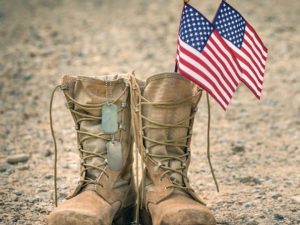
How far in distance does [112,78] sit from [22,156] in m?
1.81

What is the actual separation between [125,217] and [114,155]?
381mm

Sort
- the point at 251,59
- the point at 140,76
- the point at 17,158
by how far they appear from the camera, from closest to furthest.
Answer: the point at 251,59
the point at 17,158
the point at 140,76

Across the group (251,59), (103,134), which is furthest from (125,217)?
(251,59)

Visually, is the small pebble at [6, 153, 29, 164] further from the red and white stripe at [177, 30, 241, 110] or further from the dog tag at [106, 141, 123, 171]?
the red and white stripe at [177, 30, 241, 110]

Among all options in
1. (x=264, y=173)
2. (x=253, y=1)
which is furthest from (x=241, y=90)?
(x=253, y=1)

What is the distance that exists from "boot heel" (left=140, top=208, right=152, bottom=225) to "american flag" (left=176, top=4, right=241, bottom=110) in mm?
698

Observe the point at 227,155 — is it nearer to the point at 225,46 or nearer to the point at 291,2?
the point at 225,46

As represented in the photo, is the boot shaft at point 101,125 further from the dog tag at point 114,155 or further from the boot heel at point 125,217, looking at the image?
the boot heel at point 125,217

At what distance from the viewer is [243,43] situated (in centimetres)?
349

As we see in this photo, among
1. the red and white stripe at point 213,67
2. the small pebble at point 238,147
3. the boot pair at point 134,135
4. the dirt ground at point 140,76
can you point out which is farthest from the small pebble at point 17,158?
the red and white stripe at point 213,67

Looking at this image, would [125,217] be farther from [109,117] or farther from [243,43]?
[243,43]

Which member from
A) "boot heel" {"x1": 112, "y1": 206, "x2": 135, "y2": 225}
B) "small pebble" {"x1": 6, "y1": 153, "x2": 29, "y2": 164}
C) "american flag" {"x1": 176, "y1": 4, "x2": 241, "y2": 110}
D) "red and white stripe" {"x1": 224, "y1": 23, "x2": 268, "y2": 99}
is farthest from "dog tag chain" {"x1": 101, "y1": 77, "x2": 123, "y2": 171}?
"small pebble" {"x1": 6, "y1": 153, "x2": 29, "y2": 164}

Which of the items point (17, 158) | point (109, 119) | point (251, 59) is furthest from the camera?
point (17, 158)

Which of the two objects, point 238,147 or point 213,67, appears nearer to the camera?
point 213,67
